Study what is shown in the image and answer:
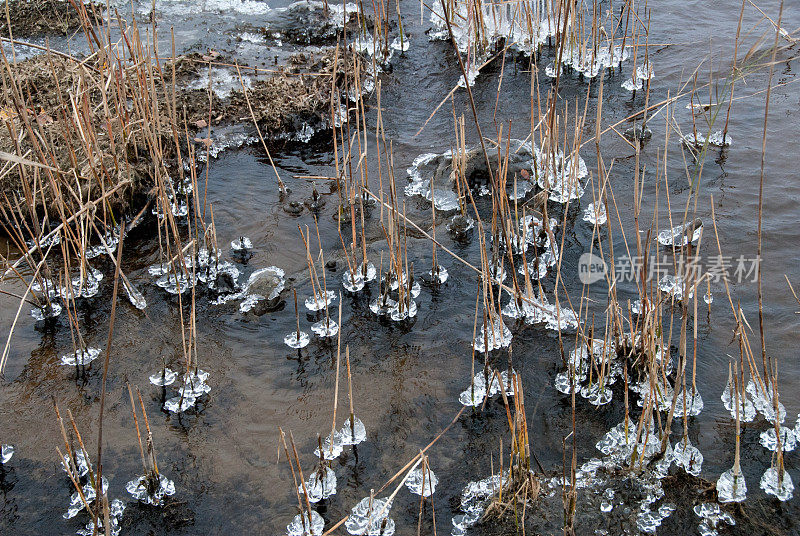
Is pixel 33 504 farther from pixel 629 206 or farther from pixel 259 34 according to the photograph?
pixel 259 34

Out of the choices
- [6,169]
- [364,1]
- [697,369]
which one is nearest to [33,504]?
[6,169]

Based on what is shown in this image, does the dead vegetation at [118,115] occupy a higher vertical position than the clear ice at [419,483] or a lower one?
higher

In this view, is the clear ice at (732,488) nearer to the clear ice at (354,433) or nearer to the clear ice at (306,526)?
the clear ice at (354,433)

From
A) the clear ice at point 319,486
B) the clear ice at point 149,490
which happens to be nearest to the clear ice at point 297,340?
the clear ice at point 319,486

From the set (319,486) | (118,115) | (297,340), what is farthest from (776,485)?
(118,115)

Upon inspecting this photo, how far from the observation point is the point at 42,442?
138 inches

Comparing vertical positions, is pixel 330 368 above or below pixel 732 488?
above

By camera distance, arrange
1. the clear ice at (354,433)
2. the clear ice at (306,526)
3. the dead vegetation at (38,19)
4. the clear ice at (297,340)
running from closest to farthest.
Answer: the clear ice at (306,526)
the clear ice at (354,433)
the clear ice at (297,340)
the dead vegetation at (38,19)

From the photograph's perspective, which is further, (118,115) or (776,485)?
(118,115)

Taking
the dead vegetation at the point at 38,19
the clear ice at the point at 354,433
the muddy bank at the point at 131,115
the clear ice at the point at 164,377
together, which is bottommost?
the clear ice at the point at 354,433

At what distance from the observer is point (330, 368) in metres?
3.95

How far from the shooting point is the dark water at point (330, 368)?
3295 mm

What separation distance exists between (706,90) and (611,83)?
839mm

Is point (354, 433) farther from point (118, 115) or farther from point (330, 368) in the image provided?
point (118, 115)
